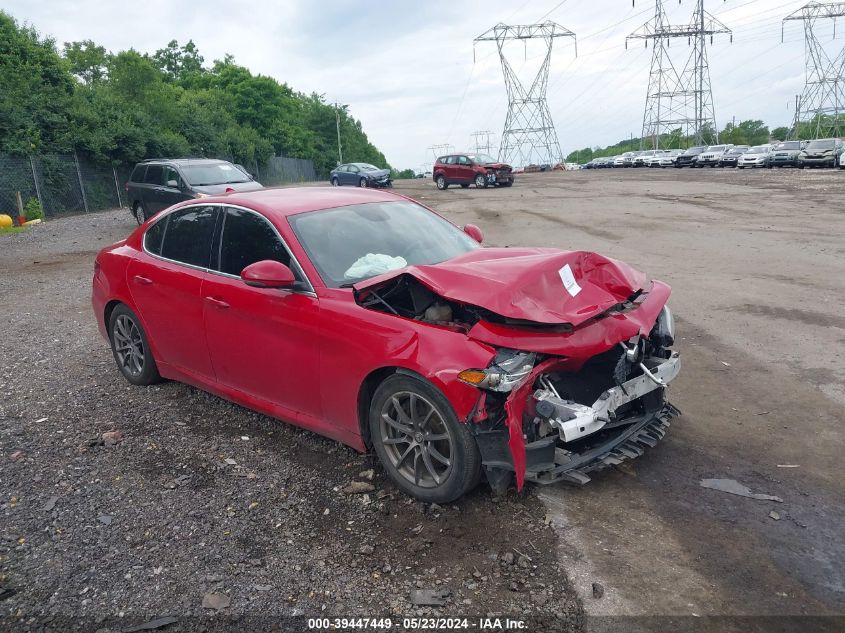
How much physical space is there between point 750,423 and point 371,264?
2830mm

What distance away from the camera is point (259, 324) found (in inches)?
166

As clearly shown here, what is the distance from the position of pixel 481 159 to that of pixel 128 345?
30092 mm

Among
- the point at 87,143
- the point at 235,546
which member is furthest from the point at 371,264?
the point at 87,143

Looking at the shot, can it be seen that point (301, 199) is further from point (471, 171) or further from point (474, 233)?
point (471, 171)

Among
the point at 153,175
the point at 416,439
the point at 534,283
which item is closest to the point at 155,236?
the point at 416,439

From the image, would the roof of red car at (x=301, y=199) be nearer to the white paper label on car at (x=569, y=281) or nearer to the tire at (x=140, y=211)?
the white paper label on car at (x=569, y=281)

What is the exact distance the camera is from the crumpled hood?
137 inches

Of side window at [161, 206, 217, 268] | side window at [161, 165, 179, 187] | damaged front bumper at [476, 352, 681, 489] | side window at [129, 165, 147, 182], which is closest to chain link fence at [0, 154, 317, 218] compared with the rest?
side window at [129, 165, 147, 182]

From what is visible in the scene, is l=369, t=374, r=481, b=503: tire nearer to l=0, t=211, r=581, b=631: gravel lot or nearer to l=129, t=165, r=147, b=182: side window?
l=0, t=211, r=581, b=631: gravel lot

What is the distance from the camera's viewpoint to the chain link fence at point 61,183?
77.5ft

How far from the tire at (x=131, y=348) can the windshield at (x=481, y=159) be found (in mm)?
29655

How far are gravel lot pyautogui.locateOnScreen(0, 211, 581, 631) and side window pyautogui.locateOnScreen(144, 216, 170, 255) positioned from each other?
3.99 feet

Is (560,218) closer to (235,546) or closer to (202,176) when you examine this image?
(202,176)

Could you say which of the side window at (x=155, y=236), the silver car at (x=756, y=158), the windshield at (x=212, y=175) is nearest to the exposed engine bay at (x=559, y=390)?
the side window at (x=155, y=236)
